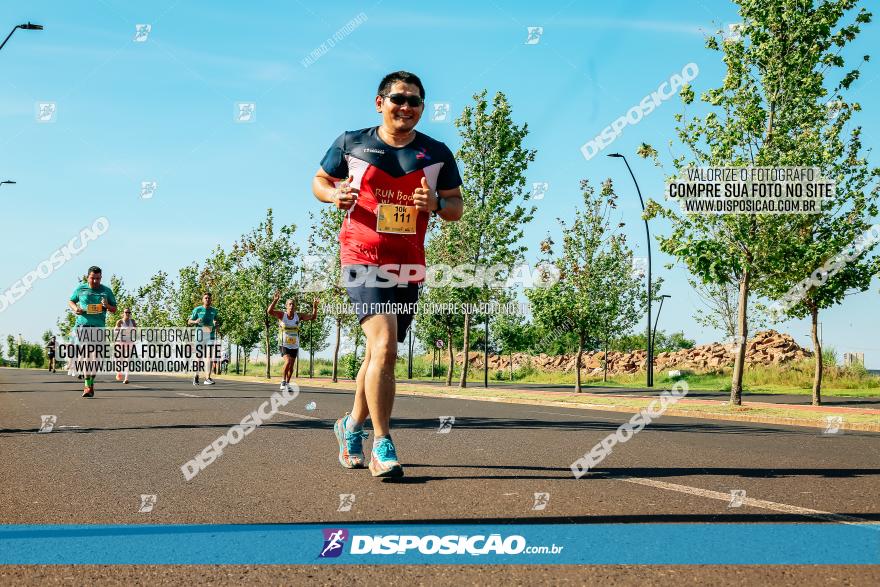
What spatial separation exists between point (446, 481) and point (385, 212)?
178 centimetres

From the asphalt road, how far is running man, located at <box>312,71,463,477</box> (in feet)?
1.96

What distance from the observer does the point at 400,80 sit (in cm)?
533

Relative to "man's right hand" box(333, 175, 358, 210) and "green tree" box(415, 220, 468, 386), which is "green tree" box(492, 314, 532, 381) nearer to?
"green tree" box(415, 220, 468, 386)

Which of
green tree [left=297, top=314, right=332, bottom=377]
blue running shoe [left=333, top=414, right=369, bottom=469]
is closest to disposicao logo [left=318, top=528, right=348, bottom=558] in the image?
blue running shoe [left=333, top=414, right=369, bottom=469]

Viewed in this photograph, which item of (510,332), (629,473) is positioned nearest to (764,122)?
(629,473)

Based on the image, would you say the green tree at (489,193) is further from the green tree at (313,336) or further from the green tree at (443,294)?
the green tree at (313,336)

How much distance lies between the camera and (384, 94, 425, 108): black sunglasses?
5.26 metres

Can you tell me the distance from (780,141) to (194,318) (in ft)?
46.9

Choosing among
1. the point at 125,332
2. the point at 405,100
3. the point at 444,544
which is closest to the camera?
the point at 444,544

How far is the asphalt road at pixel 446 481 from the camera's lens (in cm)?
394

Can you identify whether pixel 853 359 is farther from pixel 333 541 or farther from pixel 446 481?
pixel 333 541

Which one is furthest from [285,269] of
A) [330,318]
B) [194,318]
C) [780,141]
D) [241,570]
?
[241,570]

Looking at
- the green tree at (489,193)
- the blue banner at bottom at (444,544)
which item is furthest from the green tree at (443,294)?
the blue banner at bottom at (444,544)

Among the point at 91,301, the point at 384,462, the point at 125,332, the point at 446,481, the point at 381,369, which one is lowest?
the point at 446,481
